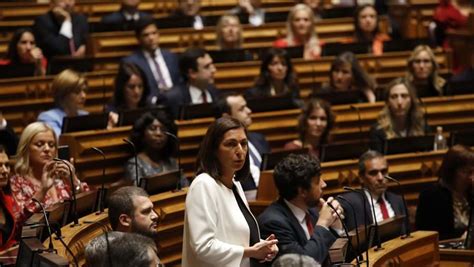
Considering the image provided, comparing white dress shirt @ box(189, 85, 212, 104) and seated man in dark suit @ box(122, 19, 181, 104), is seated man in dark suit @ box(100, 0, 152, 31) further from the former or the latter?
white dress shirt @ box(189, 85, 212, 104)

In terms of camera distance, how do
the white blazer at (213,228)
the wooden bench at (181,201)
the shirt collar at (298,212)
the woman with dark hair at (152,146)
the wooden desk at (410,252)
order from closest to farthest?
the white blazer at (213,228)
the wooden bench at (181,201)
the wooden desk at (410,252)
the shirt collar at (298,212)
the woman with dark hair at (152,146)

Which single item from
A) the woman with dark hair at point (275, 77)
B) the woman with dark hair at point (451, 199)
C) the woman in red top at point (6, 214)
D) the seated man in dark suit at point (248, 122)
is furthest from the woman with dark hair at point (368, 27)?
the woman in red top at point (6, 214)

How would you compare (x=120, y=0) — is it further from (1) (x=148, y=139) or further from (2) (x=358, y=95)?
(1) (x=148, y=139)

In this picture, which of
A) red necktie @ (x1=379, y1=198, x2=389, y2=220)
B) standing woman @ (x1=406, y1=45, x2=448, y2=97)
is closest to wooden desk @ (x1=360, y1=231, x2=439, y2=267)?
red necktie @ (x1=379, y1=198, x2=389, y2=220)

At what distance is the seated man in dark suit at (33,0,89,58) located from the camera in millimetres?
5984

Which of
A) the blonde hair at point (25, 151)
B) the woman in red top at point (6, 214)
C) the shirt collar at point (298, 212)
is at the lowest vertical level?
the shirt collar at point (298, 212)

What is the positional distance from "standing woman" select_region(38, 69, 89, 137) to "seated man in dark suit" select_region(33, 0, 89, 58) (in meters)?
1.19

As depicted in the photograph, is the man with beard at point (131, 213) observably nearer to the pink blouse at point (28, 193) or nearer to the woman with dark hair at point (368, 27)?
the pink blouse at point (28, 193)

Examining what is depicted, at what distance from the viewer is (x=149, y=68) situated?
228 inches

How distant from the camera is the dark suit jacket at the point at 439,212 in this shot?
14.3ft

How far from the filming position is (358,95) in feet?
18.6

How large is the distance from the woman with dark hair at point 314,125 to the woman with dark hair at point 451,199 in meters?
0.72

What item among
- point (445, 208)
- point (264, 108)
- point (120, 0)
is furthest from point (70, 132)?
point (120, 0)

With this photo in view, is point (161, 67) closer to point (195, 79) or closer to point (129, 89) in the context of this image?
point (195, 79)
